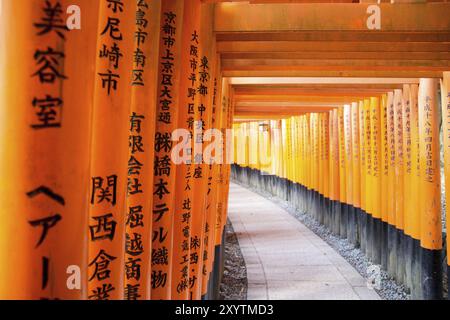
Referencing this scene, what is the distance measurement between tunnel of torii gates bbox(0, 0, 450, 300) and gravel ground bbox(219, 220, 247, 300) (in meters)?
0.76

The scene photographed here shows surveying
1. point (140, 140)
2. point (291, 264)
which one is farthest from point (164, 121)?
point (291, 264)

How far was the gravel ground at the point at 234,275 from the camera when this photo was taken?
7984 mm

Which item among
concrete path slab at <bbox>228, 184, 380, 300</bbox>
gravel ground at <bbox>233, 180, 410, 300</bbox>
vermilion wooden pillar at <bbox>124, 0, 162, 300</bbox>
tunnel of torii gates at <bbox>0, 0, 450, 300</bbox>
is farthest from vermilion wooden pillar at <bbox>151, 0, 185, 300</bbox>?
gravel ground at <bbox>233, 180, 410, 300</bbox>

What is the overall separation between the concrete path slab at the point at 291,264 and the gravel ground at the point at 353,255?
0.19m

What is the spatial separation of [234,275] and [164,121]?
6.95 m

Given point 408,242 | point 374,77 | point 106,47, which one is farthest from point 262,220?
point 106,47

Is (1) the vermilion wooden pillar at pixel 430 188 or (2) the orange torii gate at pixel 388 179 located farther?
(2) the orange torii gate at pixel 388 179

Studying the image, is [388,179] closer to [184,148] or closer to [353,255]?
[353,255]

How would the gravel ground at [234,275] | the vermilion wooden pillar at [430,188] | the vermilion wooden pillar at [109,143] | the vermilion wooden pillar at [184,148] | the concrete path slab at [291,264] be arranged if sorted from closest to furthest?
1. the vermilion wooden pillar at [109,143]
2. the vermilion wooden pillar at [184,148]
3. the vermilion wooden pillar at [430,188]
4. the concrete path slab at [291,264]
5. the gravel ground at [234,275]

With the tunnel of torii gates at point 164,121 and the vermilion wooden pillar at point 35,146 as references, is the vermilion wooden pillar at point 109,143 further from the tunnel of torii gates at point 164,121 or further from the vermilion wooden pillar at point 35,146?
Answer: the vermilion wooden pillar at point 35,146

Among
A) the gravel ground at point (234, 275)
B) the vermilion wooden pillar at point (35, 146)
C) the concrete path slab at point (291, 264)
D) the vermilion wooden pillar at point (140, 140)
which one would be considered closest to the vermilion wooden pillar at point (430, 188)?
the concrete path slab at point (291, 264)

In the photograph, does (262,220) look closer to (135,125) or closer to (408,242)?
(408,242)

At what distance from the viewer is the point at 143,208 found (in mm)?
2543
